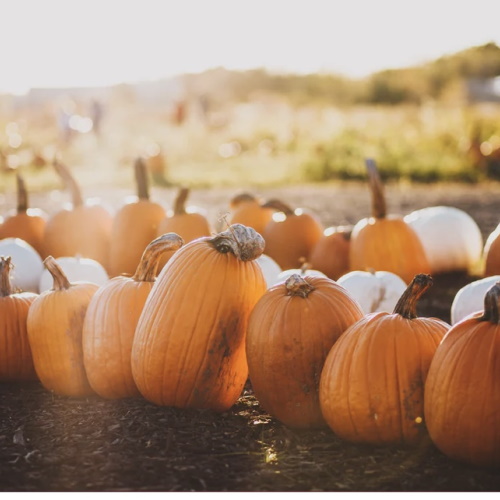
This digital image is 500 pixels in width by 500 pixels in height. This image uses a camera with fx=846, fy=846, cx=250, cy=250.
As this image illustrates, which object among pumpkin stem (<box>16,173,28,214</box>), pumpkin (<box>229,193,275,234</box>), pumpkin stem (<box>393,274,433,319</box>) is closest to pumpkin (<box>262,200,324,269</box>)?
pumpkin (<box>229,193,275,234</box>)

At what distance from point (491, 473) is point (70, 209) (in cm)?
442

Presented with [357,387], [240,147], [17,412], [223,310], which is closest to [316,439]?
[357,387]

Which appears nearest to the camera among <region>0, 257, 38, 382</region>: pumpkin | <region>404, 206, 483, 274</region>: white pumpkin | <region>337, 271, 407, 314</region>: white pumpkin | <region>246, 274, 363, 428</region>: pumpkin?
<region>246, 274, 363, 428</region>: pumpkin

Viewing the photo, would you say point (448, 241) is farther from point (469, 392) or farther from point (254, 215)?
point (469, 392)

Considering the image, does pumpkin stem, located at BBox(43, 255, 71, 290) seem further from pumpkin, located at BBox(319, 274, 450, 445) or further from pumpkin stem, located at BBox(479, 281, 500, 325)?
pumpkin stem, located at BBox(479, 281, 500, 325)

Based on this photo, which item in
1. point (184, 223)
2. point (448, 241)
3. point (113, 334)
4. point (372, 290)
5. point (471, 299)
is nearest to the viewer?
point (113, 334)

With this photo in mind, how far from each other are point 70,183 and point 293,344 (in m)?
3.41

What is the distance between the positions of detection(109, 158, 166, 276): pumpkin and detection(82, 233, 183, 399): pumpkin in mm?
2112

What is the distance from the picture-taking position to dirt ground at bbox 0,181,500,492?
10.0 feet

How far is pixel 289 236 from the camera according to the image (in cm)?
634

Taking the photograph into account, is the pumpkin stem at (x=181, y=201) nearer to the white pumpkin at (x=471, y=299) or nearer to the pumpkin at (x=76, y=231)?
the pumpkin at (x=76, y=231)

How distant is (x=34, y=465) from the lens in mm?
3309

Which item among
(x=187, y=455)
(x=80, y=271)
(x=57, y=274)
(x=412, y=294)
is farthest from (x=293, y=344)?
(x=80, y=271)

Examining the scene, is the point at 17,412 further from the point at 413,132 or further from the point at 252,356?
the point at 413,132
